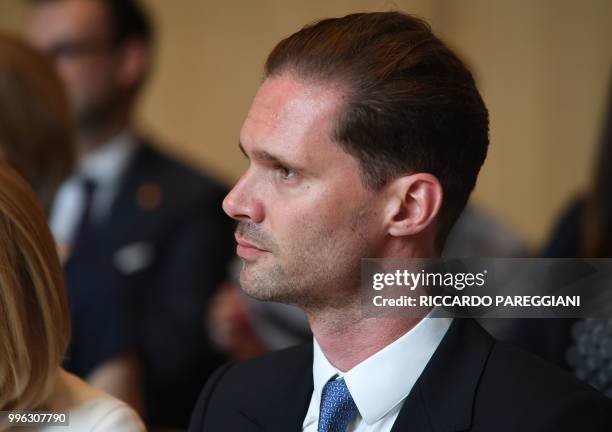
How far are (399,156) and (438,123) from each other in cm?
7

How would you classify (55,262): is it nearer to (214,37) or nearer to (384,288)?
(384,288)

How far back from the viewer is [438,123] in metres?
1.48

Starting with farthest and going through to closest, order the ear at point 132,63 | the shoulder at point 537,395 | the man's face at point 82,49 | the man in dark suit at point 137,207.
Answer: the ear at point 132,63 → the man's face at point 82,49 → the man in dark suit at point 137,207 → the shoulder at point 537,395

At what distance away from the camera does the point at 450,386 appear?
1.47m

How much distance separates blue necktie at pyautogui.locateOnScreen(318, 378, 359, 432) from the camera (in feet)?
4.91

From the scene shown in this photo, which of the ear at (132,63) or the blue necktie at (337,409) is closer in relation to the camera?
the blue necktie at (337,409)

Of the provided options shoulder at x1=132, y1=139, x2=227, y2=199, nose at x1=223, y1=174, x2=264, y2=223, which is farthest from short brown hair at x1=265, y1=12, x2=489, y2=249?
shoulder at x1=132, y1=139, x2=227, y2=199

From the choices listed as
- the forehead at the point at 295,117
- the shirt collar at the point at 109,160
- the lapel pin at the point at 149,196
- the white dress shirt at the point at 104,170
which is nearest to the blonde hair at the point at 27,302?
the forehead at the point at 295,117

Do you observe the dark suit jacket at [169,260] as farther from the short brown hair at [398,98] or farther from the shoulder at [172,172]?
the short brown hair at [398,98]

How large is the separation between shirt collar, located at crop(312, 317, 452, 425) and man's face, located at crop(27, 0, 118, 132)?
7.84 ft

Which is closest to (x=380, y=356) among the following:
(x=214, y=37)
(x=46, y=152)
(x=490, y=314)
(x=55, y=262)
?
(x=490, y=314)

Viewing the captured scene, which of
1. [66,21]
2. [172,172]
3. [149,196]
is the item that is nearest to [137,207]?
[149,196]

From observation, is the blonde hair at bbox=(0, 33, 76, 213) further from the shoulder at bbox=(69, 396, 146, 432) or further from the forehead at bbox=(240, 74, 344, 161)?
the forehead at bbox=(240, 74, 344, 161)

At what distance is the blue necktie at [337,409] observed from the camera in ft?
4.91
